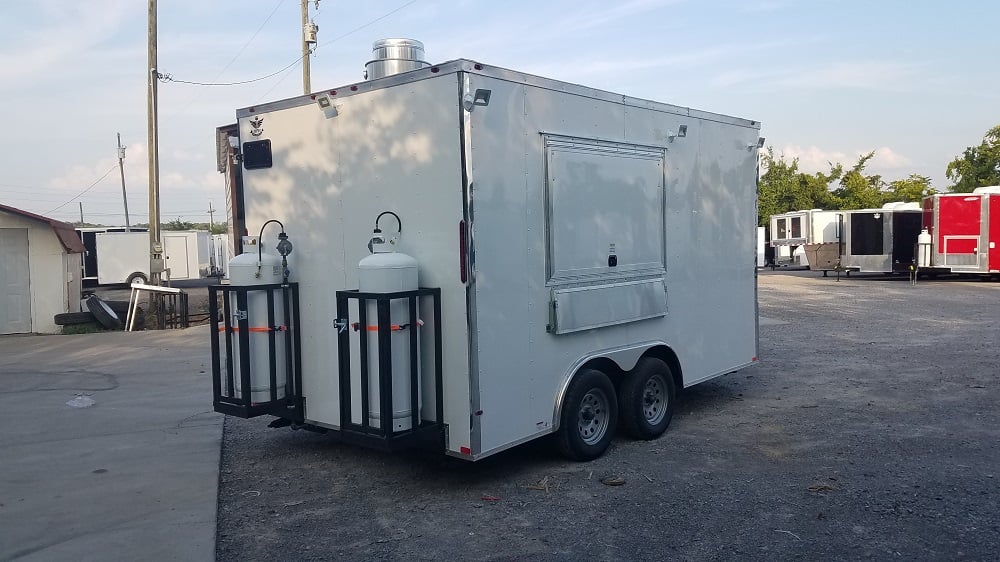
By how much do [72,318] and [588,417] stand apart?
13.9 meters

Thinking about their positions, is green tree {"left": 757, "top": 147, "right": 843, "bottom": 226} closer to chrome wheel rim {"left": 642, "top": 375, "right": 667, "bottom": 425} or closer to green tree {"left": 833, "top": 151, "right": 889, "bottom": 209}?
green tree {"left": 833, "top": 151, "right": 889, "bottom": 209}

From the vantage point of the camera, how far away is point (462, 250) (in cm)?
506

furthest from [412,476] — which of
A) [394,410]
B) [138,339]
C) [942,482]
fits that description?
[138,339]

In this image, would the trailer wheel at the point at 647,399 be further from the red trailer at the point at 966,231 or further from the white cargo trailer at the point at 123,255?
the white cargo trailer at the point at 123,255

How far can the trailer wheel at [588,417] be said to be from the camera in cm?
588

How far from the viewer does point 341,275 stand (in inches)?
231

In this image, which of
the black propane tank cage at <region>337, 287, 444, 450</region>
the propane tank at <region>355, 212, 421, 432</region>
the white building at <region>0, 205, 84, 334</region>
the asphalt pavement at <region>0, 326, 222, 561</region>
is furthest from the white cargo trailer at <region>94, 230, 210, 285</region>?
the propane tank at <region>355, 212, 421, 432</region>

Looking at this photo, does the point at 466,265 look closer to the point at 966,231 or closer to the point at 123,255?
the point at 966,231

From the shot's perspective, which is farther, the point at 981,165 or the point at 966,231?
the point at 981,165

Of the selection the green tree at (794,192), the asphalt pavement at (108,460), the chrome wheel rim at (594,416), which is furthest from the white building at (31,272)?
the green tree at (794,192)

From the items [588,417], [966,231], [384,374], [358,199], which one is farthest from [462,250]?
[966,231]

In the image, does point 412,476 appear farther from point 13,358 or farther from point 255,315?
point 13,358

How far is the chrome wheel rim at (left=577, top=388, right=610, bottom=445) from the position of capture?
Answer: 615 cm

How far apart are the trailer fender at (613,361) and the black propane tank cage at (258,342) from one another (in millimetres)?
2056
